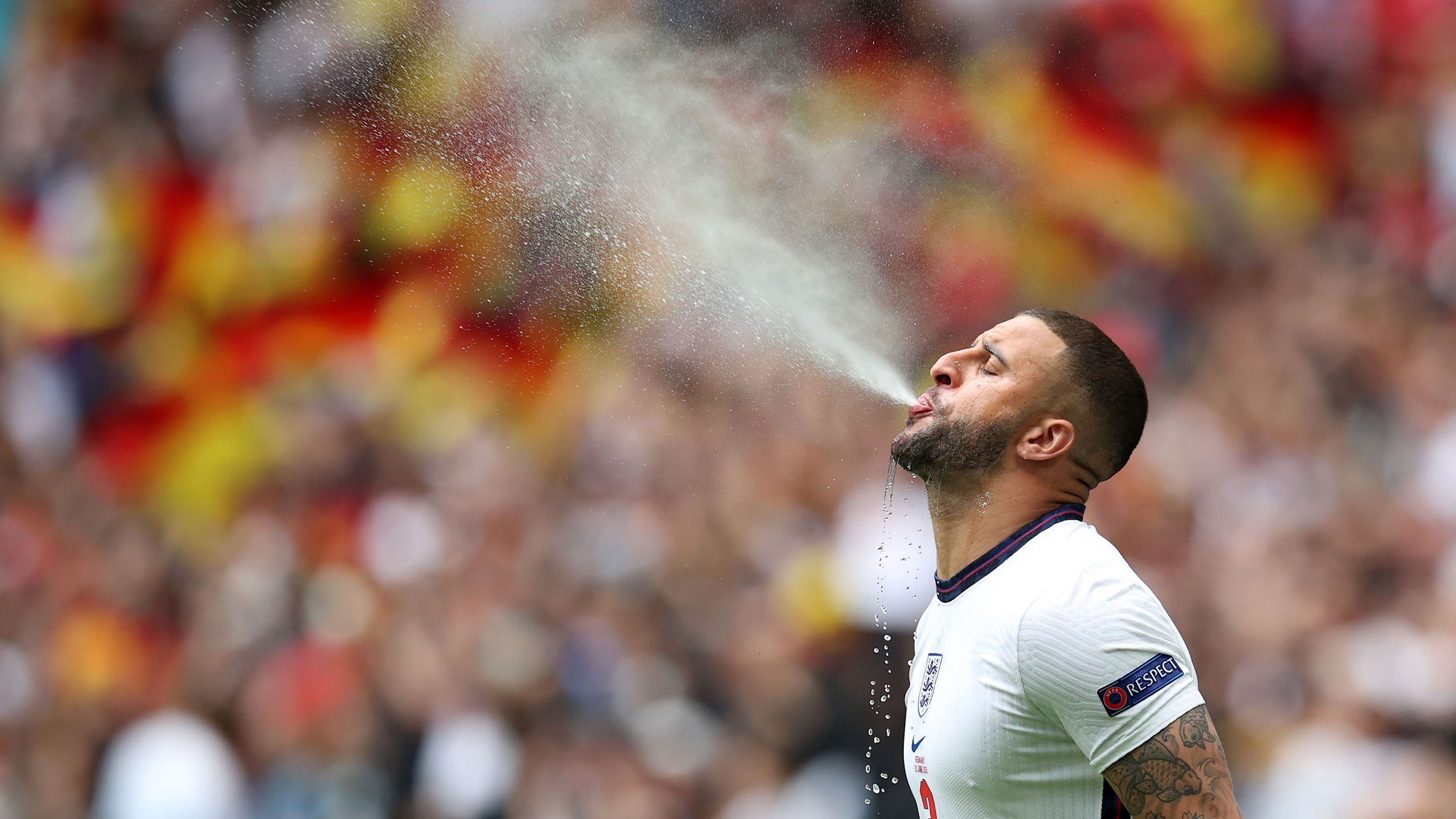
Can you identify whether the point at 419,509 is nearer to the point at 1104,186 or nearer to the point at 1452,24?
the point at 1104,186

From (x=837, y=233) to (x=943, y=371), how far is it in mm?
3016

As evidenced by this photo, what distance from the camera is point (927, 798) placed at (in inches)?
97.9

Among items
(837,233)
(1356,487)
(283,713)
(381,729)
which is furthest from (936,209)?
(283,713)

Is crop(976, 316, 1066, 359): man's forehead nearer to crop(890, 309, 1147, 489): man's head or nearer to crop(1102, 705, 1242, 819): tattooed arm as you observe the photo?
crop(890, 309, 1147, 489): man's head

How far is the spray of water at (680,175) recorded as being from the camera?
5.61 metres

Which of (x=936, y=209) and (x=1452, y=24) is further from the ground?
(x=1452, y=24)

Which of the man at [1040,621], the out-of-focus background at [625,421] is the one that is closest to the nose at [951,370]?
the man at [1040,621]

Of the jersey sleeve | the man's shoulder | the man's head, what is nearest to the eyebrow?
the man's head

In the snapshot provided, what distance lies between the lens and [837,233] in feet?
18.4

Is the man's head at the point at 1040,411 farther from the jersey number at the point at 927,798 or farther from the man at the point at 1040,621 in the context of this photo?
Answer: the jersey number at the point at 927,798

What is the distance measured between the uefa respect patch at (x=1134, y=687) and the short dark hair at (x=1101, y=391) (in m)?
0.58

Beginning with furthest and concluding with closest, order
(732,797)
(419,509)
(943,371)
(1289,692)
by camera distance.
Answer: (419,509), (732,797), (1289,692), (943,371)

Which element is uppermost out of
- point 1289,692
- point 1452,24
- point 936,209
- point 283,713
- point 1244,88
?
point 1452,24

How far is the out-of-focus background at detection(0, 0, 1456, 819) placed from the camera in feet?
16.3
